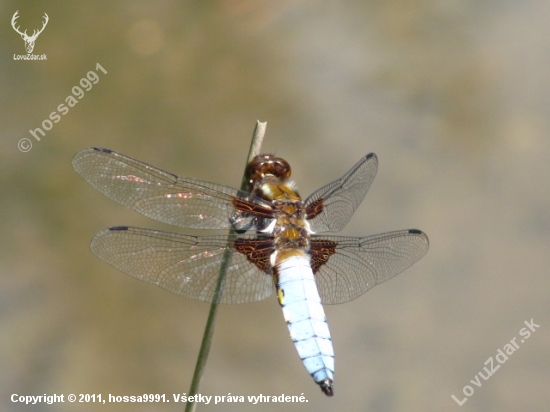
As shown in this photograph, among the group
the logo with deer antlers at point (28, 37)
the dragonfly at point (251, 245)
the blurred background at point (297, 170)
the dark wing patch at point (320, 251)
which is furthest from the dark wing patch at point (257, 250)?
the logo with deer antlers at point (28, 37)

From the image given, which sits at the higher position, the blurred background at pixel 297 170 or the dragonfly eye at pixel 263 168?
the blurred background at pixel 297 170

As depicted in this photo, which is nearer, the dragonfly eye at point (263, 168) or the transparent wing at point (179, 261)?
the transparent wing at point (179, 261)

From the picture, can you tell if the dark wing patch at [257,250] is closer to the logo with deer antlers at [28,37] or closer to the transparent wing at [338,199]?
the transparent wing at [338,199]

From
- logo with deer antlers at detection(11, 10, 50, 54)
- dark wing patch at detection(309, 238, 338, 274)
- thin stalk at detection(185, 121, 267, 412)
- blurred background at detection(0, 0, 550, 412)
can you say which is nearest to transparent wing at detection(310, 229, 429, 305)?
dark wing patch at detection(309, 238, 338, 274)

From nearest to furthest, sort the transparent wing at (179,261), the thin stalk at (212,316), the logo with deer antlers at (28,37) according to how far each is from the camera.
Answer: the thin stalk at (212,316) < the transparent wing at (179,261) < the logo with deer antlers at (28,37)

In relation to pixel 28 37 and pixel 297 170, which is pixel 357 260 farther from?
pixel 28 37

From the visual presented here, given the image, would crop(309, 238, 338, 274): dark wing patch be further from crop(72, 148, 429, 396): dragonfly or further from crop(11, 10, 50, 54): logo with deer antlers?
crop(11, 10, 50, 54): logo with deer antlers

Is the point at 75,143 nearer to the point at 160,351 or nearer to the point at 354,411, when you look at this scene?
the point at 160,351

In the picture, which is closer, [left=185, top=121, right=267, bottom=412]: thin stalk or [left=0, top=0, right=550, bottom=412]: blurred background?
[left=185, top=121, right=267, bottom=412]: thin stalk

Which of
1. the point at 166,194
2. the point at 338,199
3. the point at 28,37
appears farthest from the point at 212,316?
the point at 28,37
